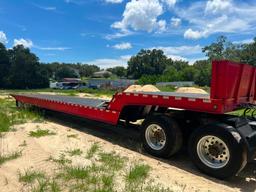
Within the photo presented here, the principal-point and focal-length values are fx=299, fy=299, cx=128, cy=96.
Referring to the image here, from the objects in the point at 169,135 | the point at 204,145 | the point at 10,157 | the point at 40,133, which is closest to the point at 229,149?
the point at 204,145

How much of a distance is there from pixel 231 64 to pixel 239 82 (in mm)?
634

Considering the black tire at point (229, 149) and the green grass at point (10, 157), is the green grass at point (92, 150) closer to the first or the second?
the green grass at point (10, 157)

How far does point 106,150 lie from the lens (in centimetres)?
670

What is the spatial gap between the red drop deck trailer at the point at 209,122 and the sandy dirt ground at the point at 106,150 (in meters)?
0.28

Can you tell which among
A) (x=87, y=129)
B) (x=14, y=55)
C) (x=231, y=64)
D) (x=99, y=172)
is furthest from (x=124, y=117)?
(x=14, y=55)

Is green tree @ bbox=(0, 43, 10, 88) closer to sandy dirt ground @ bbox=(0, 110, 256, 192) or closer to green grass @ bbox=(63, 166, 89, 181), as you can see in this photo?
sandy dirt ground @ bbox=(0, 110, 256, 192)

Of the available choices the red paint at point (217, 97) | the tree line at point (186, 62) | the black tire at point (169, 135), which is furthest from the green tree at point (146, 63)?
the black tire at point (169, 135)

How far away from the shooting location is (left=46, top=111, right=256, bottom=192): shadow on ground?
200 inches

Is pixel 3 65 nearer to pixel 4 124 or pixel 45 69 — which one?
pixel 45 69

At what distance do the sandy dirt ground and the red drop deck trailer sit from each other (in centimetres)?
28

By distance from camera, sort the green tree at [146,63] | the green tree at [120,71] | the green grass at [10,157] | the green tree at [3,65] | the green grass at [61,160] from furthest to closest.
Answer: the green tree at [120,71]
the green tree at [146,63]
the green tree at [3,65]
the green grass at [10,157]
the green grass at [61,160]

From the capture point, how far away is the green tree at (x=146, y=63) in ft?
411

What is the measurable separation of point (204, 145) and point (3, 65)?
2751 inches

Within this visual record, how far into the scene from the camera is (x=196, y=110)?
5.55 meters
